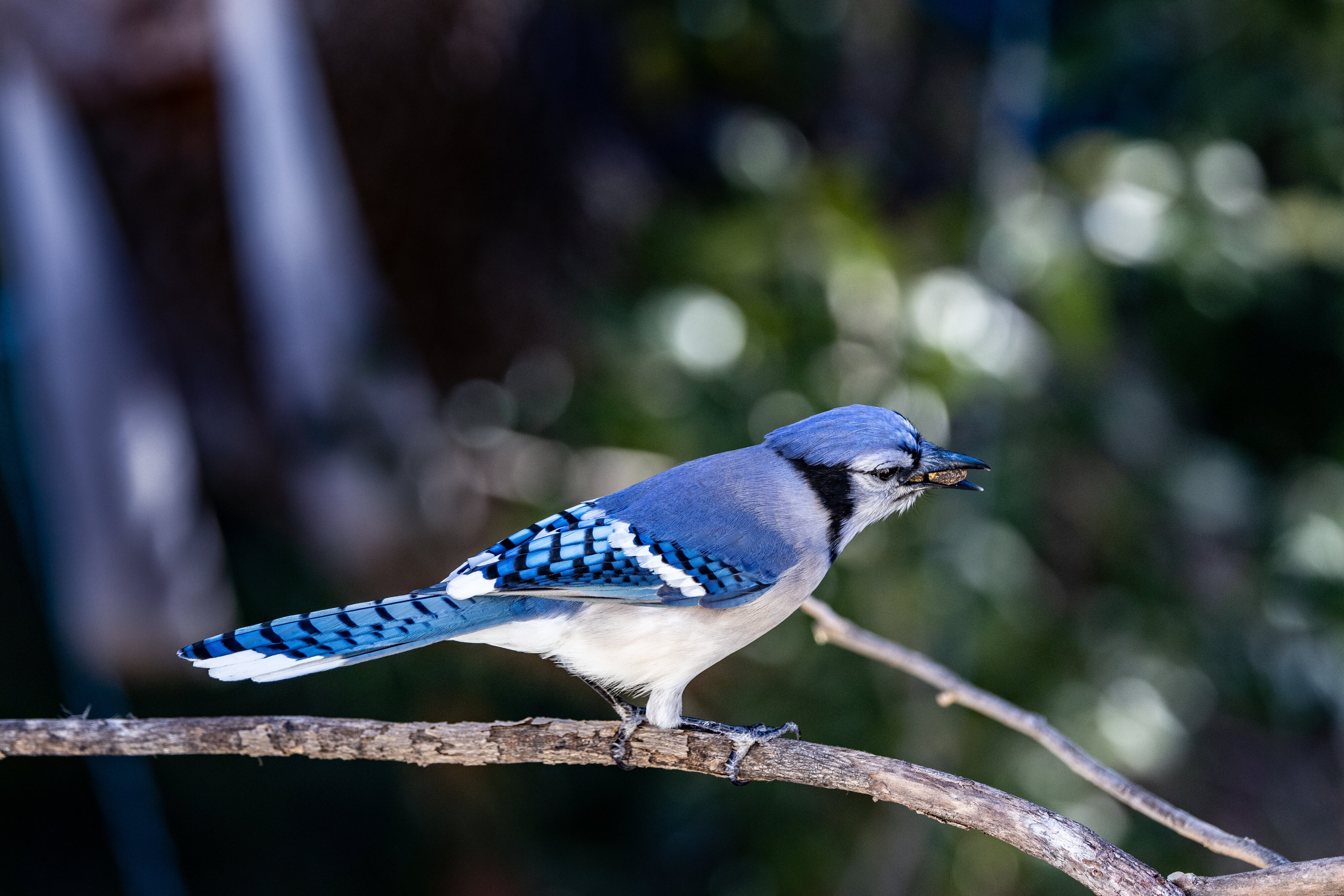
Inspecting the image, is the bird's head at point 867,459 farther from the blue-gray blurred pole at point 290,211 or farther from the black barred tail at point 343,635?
the blue-gray blurred pole at point 290,211

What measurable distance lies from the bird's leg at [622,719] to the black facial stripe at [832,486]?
13.1 inches

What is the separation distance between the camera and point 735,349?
212 cm

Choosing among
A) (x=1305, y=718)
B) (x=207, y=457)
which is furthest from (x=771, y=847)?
(x=207, y=457)

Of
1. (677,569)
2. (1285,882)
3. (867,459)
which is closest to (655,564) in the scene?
(677,569)

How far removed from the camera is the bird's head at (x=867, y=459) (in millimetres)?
1254

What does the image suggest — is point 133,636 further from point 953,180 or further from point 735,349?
point 953,180

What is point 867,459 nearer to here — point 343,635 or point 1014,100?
point 343,635

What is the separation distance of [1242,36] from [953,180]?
728 mm

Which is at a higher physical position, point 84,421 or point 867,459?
→ point 84,421

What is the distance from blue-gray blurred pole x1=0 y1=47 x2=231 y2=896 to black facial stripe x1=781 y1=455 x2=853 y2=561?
6.00 feet

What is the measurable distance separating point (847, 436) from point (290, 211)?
167 centimetres

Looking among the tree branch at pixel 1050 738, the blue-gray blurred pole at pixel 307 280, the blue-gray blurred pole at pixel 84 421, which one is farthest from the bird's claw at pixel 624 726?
the blue-gray blurred pole at pixel 84 421

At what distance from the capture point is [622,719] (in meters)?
1.21

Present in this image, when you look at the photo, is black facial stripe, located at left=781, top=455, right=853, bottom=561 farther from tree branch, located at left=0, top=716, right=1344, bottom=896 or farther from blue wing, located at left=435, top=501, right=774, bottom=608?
tree branch, located at left=0, top=716, right=1344, bottom=896
